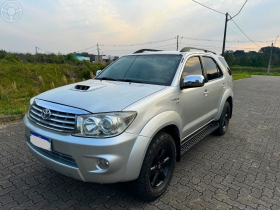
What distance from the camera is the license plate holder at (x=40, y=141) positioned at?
2.05 m

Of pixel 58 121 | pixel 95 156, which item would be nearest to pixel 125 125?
pixel 95 156

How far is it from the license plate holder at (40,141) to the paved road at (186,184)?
2.29ft

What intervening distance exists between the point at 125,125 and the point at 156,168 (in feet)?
2.55

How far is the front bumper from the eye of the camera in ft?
5.96

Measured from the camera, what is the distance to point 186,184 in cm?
273

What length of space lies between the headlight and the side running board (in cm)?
128

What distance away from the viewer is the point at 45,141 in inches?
82.0

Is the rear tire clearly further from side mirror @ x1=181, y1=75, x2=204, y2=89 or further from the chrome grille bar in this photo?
the chrome grille bar

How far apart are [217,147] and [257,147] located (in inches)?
31.3

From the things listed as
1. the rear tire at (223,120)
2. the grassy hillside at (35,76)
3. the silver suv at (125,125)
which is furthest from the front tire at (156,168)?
the grassy hillside at (35,76)

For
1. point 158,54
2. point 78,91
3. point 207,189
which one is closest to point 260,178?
point 207,189

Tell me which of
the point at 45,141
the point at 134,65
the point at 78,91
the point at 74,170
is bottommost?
the point at 74,170

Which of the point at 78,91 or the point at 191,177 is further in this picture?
the point at 191,177

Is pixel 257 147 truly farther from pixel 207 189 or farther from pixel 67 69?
pixel 67 69
